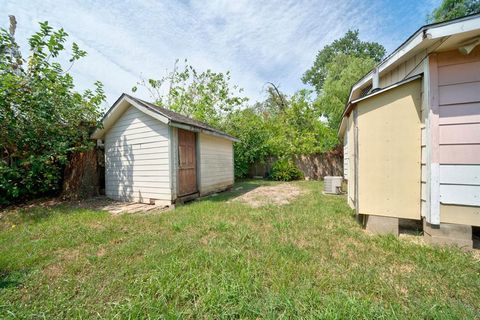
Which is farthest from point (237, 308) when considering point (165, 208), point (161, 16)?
point (161, 16)

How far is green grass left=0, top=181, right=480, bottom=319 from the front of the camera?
1.79 metres

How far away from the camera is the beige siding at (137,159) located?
6.15 meters

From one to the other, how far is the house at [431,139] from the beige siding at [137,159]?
5.36 meters

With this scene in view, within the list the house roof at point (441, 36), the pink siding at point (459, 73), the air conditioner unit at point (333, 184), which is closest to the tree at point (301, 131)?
the air conditioner unit at point (333, 184)

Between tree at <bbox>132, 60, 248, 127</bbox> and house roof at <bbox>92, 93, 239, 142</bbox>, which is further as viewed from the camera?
tree at <bbox>132, 60, 248, 127</bbox>

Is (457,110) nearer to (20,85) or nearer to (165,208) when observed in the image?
(165,208)

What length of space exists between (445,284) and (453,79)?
2.77 metres

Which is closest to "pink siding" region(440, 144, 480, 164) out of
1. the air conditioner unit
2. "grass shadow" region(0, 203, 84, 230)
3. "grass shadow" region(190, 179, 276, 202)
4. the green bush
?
the air conditioner unit

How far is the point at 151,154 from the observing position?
6363 mm

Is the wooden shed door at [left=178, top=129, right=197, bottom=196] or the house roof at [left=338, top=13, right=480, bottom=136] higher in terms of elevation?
the house roof at [left=338, top=13, right=480, bottom=136]

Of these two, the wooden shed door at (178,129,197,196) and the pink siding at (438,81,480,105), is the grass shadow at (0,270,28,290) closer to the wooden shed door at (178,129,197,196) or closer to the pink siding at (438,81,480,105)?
the wooden shed door at (178,129,197,196)

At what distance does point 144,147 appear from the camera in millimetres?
6512

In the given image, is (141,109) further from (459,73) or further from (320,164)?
(320,164)

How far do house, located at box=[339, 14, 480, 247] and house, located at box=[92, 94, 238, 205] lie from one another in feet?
16.7
